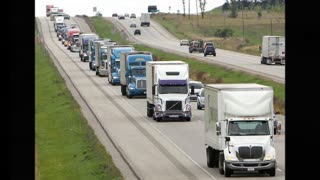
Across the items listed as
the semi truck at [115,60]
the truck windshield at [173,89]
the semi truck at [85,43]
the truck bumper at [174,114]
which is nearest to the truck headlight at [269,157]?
the truck windshield at [173,89]

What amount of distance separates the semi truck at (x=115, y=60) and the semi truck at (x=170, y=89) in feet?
85.6

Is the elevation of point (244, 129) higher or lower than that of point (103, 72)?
higher

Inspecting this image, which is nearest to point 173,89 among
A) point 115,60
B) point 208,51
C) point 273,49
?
point 115,60

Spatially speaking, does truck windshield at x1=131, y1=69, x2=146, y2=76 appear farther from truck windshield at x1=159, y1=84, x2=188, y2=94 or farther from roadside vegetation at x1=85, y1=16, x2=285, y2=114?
truck windshield at x1=159, y1=84, x2=188, y2=94

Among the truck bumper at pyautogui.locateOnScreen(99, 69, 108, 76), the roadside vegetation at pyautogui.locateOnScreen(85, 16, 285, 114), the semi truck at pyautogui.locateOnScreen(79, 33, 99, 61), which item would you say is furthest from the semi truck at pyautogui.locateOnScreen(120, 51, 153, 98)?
the semi truck at pyautogui.locateOnScreen(79, 33, 99, 61)

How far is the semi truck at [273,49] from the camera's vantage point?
104 meters

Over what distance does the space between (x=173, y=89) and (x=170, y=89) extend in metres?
0.17

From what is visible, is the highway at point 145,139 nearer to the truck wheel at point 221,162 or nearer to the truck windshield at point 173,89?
the truck wheel at point 221,162

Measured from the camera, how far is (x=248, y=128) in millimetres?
33469

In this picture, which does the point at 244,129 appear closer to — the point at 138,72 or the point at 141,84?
the point at 138,72

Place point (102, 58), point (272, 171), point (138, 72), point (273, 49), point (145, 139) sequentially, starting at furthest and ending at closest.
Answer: point (273, 49) < point (102, 58) < point (138, 72) < point (145, 139) < point (272, 171)

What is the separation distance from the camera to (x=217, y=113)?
3381cm
